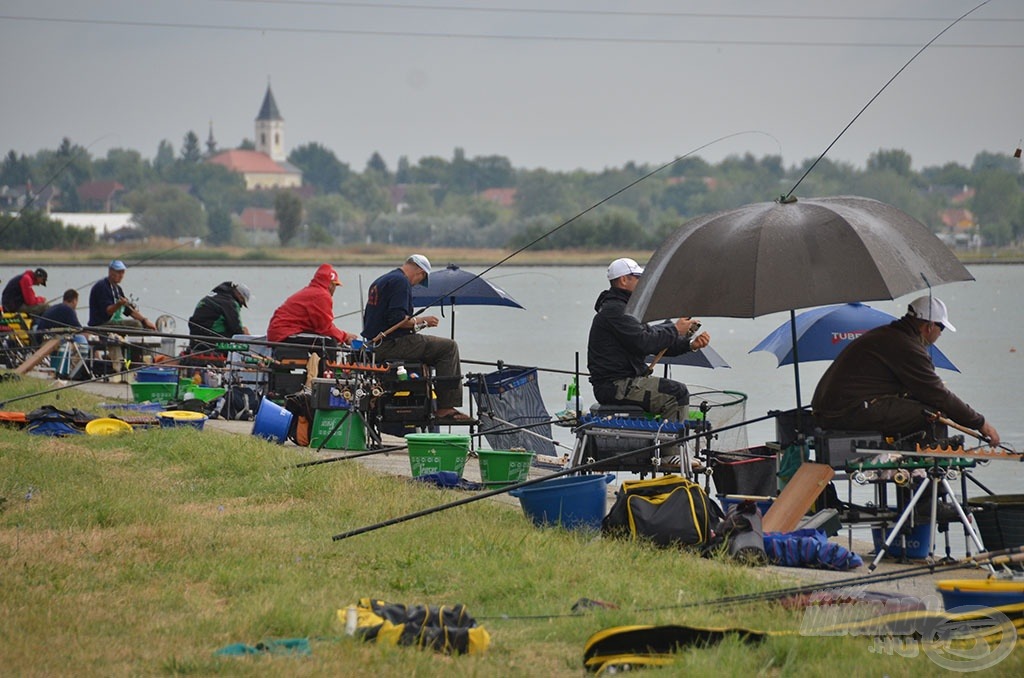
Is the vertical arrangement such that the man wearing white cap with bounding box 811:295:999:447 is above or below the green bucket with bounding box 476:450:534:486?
above

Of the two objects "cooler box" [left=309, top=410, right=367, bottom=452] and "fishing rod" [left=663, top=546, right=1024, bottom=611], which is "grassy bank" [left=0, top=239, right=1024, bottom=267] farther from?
"fishing rod" [left=663, top=546, right=1024, bottom=611]

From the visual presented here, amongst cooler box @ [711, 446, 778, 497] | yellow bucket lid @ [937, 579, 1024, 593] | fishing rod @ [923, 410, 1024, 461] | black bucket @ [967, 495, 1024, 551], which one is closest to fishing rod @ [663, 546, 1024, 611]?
yellow bucket lid @ [937, 579, 1024, 593]

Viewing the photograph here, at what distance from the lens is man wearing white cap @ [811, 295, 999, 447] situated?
22.5 feet

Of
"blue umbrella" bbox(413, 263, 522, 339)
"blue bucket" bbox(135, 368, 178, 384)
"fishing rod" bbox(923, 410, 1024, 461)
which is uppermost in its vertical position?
"blue umbrella" bbox(413, 263, 522, 339)

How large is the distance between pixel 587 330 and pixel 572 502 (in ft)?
98.1

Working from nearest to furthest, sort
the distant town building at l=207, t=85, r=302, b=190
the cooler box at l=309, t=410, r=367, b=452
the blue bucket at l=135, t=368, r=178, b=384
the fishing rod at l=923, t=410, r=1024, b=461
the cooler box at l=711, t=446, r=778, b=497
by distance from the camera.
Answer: the fishing rod at l=923, t=410, r=1024, b=461
the cooler box at l=711, t=446, r=778, b=497
the cooler box at l=309, t=410, r=367, b=452
the blue bucket at l=135, t=368, r=178, b=384
the distant town building at l=207, t=85, r=302, b=190

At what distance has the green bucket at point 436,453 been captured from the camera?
8.44m

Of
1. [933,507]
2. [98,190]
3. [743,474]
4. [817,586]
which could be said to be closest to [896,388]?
[933,507]

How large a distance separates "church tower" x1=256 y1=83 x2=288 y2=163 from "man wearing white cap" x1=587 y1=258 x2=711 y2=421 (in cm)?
17126

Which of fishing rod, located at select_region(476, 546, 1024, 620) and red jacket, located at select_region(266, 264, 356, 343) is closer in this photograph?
fishing rod, located at select_region(476, 546, 1024, 620)

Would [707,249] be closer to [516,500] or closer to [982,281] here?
[516,500]

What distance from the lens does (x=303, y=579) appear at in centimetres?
566

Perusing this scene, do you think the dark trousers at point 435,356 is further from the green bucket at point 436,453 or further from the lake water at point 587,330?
the green bucket at point 436,453

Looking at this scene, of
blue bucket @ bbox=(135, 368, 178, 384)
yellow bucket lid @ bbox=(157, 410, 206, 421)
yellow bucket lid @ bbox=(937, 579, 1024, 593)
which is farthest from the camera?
blue bucket @ bbox=(135, 368, 178, 384)
